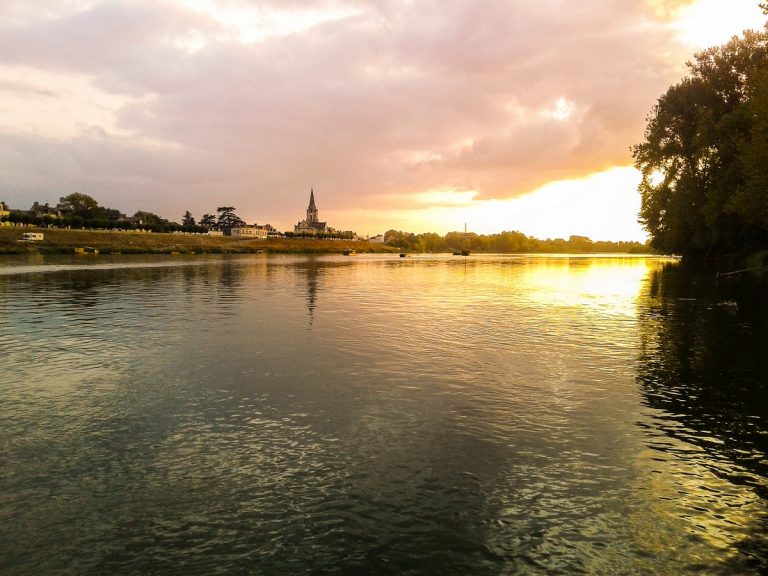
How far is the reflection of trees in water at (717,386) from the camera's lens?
11.5 metres

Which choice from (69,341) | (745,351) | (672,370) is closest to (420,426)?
(672,370)

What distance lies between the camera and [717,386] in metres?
17.6

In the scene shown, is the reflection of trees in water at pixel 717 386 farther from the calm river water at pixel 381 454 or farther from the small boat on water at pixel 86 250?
the small boat on water at pixel 86 250

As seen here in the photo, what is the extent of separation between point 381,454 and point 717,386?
43.9ft

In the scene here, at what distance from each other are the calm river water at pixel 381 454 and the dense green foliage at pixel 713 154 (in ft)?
138

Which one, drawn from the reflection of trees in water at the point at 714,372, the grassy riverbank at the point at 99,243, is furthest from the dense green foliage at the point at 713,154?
the grassy riverbank at the point at 99,243

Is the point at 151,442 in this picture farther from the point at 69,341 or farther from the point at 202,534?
the point at 69,341

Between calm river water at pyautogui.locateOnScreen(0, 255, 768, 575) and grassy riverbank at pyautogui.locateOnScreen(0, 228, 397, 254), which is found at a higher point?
grassy riverbank at pyautogui.locateOnScreen(0, 228, 397, 254)

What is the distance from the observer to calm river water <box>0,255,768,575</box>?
8.30m

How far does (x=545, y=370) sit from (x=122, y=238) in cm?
18780

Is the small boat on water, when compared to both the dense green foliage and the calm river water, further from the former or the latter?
the dense green foliage

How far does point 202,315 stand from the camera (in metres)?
33.8

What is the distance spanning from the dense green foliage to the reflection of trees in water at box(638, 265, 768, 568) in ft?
97.3

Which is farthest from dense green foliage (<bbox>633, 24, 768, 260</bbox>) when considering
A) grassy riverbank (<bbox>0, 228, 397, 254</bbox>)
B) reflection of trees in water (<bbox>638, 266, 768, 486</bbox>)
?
grassy riverbank (<bbox>0, 228, 397, 254</bbox>)
